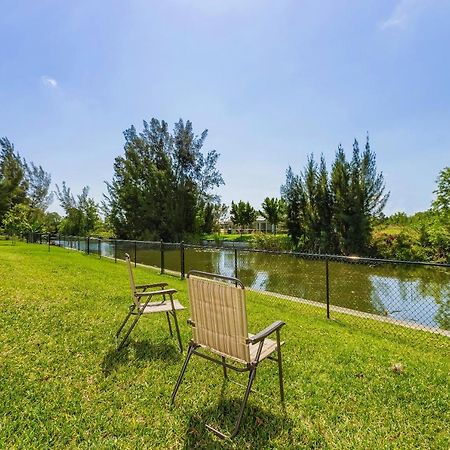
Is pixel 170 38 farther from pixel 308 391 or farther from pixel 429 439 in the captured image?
pixel 429 439

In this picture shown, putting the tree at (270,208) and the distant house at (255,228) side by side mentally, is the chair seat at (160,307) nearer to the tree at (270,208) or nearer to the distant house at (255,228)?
the tree at (270,208)

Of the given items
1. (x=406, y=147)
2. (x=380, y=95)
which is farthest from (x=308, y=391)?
(x=406, y=147)

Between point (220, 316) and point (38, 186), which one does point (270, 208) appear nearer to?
point (38, 186)

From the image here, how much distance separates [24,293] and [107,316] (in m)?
1.72

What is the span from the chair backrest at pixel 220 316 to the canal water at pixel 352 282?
4401mm

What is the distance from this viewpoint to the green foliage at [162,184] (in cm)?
2930

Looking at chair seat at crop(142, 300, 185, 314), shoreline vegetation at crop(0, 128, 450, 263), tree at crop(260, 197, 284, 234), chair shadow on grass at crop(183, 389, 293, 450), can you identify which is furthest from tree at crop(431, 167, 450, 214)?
tree at crop(260, 197, 284, 234)

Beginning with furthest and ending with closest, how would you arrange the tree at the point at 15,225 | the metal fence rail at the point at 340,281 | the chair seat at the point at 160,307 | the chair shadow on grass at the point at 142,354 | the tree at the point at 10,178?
1. the tree at the point at 10,178
2. the tree at the point at 15,225
3. the metal fence rail at the point at 340,281
4. the chair seat at the point at 160,307
5. the chair shadow on grass at the point at 142,354

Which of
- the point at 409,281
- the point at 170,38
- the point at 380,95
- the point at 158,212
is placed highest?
the point at 170,38

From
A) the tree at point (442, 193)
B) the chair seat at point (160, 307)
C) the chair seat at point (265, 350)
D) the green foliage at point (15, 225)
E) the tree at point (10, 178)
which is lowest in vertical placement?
the chair seat at point (265, 350)

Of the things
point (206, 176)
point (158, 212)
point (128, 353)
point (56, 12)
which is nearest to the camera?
point (128, 353)

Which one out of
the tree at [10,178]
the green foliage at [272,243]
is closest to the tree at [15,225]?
the tree at [10,178]

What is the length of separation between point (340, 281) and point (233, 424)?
7.69 meters

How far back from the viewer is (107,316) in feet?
13.9
